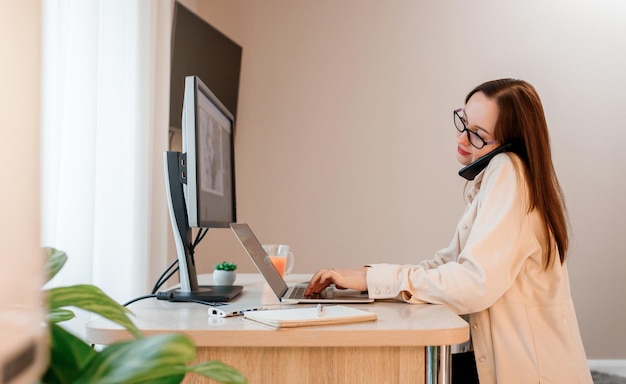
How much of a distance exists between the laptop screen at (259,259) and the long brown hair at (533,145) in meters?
0.57

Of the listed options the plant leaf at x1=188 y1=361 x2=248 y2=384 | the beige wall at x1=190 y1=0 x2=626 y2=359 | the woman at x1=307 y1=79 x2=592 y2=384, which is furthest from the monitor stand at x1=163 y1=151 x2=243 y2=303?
the beige wall at x1=190 y1=0 x2=626 y2=359

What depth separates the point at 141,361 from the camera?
437 mm

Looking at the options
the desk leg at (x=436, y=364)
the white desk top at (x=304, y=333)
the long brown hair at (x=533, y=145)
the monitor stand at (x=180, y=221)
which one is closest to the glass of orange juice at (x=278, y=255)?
the monitor stand at (x=180, y=221)

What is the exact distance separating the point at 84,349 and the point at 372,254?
124 inches

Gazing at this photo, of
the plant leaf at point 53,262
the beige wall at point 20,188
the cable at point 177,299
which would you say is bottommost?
the cable at point 177,299

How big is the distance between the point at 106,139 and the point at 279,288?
977mm

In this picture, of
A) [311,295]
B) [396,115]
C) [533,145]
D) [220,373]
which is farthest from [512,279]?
[396,115]

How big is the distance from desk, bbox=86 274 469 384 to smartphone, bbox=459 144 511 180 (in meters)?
0.56

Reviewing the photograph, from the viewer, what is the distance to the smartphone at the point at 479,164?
153cm

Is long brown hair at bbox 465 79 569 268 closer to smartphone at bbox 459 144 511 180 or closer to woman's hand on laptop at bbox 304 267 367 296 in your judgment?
smartphone at bbox 459 144 511 180

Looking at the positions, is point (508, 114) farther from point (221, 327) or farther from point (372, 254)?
point (372, 254)

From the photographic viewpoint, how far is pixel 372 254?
3.64 metres

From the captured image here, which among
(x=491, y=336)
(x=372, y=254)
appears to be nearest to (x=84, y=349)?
(x=491, y=336)

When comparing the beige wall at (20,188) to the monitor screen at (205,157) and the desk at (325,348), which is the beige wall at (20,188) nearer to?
the desk at (325,348)
